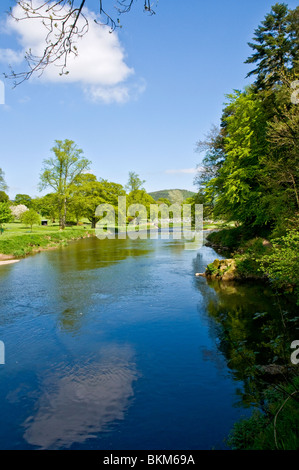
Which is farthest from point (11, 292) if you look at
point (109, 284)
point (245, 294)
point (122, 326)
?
point (245, 294)

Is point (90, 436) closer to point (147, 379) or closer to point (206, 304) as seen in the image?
point (147, 379)

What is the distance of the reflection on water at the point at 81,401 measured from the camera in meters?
5.38

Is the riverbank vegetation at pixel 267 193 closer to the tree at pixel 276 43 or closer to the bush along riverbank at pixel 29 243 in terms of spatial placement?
the tree at pixel 276 43

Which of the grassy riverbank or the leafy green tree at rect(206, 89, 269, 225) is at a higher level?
the leafy green tree at rect(206, 89, 269, 225)

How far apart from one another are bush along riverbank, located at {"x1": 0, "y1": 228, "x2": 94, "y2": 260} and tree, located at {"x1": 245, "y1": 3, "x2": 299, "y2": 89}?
1022 inches

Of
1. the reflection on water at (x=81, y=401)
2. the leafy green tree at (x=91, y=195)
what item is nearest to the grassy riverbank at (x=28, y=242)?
the leafy green tree at (x=91, y=195)

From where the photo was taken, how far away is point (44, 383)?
6.99 m

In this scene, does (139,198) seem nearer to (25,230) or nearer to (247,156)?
(25,230)

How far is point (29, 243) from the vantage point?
31188 millimetres

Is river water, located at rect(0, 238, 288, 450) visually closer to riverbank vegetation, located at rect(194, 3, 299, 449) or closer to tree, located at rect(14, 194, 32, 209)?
riverbank vegetation, located at rect(194, 3, 299, 449)

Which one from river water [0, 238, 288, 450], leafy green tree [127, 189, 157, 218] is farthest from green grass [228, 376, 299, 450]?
leafy green tree [127, 189, 157, 218]

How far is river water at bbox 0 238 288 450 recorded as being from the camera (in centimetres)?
540

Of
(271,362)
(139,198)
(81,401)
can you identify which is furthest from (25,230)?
(271,362)

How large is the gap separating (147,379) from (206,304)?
6.32 m
